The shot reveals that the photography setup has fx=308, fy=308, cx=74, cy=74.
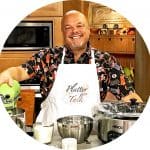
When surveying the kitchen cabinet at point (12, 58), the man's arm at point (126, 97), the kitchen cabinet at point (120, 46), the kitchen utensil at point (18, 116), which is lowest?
the kitchen utensil at point (18, 116)

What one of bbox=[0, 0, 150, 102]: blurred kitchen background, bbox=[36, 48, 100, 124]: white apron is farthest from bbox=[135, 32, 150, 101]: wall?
bbox=[36, 48, 100, 124]: white apron

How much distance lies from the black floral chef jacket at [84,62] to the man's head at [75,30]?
0.03 m

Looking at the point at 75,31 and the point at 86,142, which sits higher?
the point at 75,31

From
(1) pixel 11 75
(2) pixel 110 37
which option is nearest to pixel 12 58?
(1) pixel 11 75

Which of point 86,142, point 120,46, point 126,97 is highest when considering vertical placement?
point 120,46

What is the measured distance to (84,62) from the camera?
84 cm

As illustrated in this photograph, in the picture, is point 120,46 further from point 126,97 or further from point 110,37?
point 126,97

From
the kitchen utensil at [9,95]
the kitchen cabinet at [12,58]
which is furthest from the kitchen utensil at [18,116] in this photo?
the kitchen cabinet at [12,58]

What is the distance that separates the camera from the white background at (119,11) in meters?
0.72

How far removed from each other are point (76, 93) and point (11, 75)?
173 mm

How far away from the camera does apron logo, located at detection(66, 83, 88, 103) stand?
2.64 ft

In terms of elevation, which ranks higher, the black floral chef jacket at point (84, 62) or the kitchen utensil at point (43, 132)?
the black floral chef jacket at point (84, 62)

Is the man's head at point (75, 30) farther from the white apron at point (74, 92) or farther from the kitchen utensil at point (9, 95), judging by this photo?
the kitchen utensil at point (9, 95)

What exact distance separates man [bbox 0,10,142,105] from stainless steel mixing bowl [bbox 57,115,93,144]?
8 centimetres
